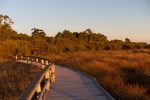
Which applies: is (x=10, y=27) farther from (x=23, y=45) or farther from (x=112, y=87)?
(x=112, y=87)

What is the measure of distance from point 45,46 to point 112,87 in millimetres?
47255

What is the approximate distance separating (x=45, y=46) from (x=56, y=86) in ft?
151

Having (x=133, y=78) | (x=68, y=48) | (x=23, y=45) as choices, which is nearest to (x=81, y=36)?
(x=68, y=48)

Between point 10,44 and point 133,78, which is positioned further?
point 10,44

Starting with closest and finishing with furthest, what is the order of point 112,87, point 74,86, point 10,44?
point 112,87 < point 74,86 < point 10,44

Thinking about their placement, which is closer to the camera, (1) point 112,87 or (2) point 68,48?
(1) point 112,87

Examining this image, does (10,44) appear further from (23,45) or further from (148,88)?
(148,88)

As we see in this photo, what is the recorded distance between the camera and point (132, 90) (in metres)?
10.6

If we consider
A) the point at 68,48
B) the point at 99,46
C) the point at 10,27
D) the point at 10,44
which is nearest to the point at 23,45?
the point at 10,44

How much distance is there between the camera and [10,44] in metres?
51.7

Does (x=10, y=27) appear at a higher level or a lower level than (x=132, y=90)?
higher

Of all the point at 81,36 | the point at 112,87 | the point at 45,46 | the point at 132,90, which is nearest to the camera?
the point at 132,90

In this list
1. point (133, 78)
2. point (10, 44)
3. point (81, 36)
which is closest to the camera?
point (133, 78)

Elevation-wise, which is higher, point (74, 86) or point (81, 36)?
point (81, 36)
